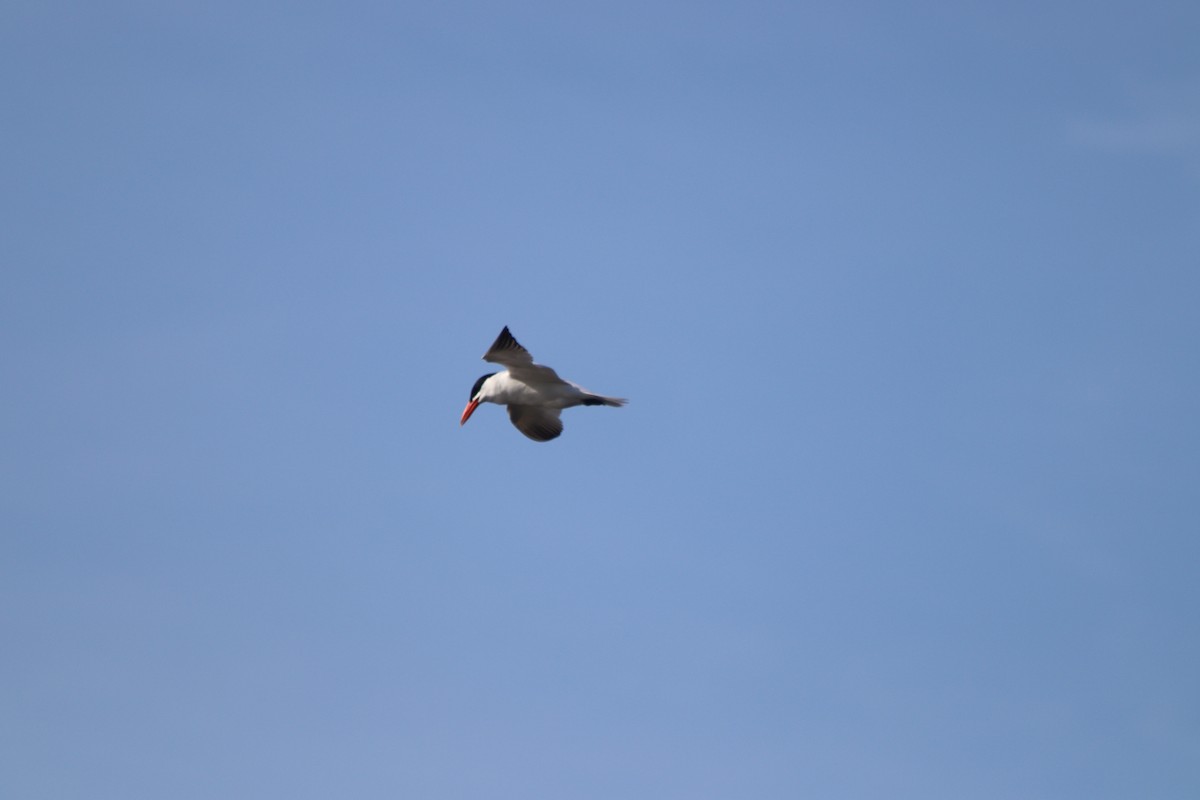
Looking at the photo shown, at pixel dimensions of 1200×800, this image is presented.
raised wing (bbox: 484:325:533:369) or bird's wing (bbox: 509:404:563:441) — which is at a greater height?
bird's wing (bbox: 509:404:563:441)

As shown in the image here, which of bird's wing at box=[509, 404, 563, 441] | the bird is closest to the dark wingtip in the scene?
the bird

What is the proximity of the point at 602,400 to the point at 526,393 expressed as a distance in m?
1.70

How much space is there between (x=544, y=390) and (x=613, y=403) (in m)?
1.61

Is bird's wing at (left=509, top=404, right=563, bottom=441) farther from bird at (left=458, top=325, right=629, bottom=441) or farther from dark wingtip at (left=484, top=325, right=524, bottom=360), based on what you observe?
dark wingtip at (left=484, top=325, right=524, bottom=360)

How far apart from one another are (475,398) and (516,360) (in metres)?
2.60

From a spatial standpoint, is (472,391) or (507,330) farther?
(472,391)

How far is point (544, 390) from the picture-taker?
109 feet

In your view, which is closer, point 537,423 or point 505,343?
point 505,343

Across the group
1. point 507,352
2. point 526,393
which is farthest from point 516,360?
point 526,393

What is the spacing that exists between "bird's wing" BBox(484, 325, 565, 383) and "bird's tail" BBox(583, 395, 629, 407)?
Result: 0.64 meters

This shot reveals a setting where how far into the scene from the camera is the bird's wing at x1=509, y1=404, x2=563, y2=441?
34.7m

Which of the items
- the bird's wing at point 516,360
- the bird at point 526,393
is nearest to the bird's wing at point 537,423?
the bird at point 526,393

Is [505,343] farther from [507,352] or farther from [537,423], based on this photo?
[537,423]

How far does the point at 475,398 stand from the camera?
34.4 metres
